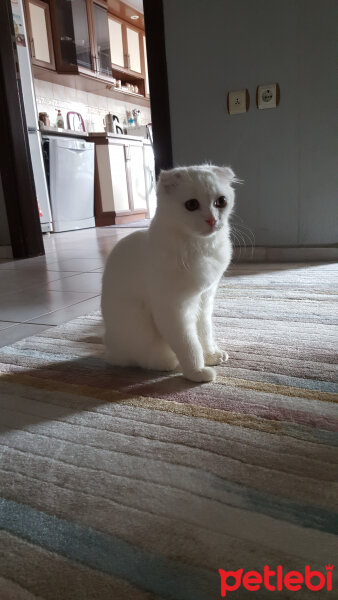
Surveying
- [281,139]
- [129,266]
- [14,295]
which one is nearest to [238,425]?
[129,266]

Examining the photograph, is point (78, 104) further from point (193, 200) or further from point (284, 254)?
point (193, 200)

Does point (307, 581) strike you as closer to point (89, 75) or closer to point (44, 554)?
point (44, 554)

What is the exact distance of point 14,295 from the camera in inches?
79.3

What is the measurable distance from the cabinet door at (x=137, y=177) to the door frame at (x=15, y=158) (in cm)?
284

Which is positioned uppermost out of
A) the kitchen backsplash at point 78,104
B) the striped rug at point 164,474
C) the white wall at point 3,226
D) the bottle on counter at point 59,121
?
the kitchen backsplash at point 78,104

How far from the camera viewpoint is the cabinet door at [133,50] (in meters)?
6.32

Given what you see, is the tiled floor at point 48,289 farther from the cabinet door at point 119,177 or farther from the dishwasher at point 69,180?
the cabinet door at point 119,177

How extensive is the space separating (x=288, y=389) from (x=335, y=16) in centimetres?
209

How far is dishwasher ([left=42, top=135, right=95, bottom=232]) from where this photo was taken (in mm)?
4531

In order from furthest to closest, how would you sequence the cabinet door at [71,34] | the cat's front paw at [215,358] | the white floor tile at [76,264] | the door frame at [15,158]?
the cabinet door at [71,34], the door frame at [15,158], the white floor tile at [76,264], the cat's front paw at [215,358]

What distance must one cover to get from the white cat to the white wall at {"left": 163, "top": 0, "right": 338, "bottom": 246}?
1.51 m

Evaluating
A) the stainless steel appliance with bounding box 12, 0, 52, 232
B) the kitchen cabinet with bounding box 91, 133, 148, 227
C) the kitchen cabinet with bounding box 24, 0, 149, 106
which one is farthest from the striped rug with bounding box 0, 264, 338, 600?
the kitchen cabinet with bounding box 24, 0, 149, 106

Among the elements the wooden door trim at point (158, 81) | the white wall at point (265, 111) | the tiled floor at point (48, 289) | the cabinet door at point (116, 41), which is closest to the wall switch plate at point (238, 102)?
the white wall at point (265, 111)

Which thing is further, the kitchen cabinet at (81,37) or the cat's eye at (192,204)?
the kitchen cabinet at (81,37)
